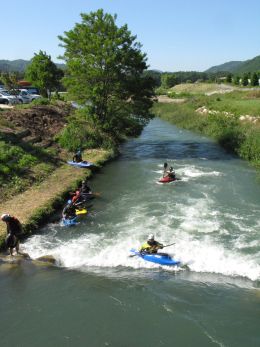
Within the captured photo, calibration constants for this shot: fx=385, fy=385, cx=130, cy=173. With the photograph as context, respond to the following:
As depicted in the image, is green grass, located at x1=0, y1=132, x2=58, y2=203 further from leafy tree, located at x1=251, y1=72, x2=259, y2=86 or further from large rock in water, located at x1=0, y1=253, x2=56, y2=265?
leafy tree, located at x1=251, y1=72, x2=259, y2=86

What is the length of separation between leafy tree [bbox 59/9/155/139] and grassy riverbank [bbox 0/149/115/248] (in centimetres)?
998

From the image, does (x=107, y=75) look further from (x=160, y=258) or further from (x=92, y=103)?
(x=160, y=258)

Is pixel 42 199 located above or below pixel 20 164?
below

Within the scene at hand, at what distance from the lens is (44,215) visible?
19.2 metres

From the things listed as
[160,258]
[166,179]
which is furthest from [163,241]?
[166,179]

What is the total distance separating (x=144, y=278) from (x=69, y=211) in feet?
21.0

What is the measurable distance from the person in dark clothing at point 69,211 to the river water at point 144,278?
61 cm

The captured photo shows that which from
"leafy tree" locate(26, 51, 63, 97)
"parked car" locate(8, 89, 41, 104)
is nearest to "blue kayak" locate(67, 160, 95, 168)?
"parked car" locate(8, 89, 41, 104)

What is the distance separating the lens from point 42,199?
20844 millimetres

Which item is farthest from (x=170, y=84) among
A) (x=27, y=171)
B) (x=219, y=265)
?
(x=219, y=265)

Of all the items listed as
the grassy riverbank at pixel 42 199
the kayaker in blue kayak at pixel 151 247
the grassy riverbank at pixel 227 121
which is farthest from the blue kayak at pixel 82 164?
the kayaker in blue kayak at pixel 151 247

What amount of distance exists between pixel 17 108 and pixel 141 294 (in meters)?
29.5

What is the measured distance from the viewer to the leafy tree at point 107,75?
3334 cm

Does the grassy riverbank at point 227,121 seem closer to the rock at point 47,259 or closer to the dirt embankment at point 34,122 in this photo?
the dirt embankment at point 34,122
